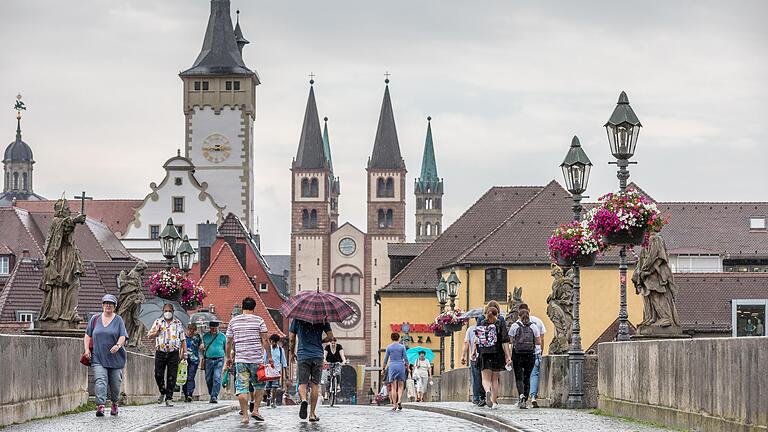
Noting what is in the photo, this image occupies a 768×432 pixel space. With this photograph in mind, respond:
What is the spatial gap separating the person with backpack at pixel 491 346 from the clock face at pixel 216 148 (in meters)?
103

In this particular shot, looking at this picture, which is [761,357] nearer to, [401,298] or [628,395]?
[628,395]

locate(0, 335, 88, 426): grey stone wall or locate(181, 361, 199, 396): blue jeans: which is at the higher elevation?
locate(0, 335, 88, 426): grey stone wall

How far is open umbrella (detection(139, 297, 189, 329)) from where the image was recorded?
4153cm

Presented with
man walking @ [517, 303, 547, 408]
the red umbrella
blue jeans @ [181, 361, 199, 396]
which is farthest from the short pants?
blue jeans @ [181, 361, 199, 396]

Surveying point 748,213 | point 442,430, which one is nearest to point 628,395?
point 442,430

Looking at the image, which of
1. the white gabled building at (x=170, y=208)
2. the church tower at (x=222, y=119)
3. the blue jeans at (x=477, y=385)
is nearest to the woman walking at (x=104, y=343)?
the blue jeans at (x=477, y=385)

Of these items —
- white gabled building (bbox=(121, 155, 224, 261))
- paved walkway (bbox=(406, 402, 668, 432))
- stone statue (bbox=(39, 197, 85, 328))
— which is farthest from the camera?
white gabled building (bbox=(121, 155, 224, 261))

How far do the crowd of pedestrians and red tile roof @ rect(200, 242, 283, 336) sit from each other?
63.3 meters

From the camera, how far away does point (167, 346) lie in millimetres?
25734

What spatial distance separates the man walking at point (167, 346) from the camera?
2561 centimetres

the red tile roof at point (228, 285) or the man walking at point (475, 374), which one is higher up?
the red tile roof at point (228, 285)

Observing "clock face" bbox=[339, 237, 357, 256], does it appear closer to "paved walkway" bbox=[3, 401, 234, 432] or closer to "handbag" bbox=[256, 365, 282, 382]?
"paved walkway" bbox=[3, 401, 234, 432]

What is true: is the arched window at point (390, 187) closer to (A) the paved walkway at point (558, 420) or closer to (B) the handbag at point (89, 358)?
(A) the paved walkway at point (558, 420)

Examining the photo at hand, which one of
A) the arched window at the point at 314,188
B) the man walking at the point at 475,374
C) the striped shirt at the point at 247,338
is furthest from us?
the arched window at the point at 314,188
